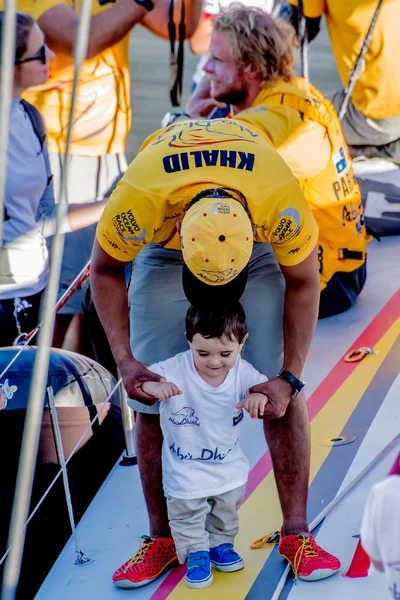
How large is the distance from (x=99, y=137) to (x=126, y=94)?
252mm

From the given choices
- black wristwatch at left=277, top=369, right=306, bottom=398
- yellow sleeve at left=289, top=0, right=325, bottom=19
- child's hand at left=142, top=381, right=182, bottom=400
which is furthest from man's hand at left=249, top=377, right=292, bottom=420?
yellow sleeve at left=289, top=0, right=325, bottom=19

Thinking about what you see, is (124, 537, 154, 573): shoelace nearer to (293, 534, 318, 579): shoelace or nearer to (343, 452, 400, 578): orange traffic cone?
(293, 534, 318, 579): shoelace

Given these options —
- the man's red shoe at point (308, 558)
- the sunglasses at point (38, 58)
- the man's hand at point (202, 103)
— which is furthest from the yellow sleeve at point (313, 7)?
the man's red shoe at point (308, 558)

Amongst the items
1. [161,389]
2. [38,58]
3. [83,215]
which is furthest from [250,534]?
[38,58]

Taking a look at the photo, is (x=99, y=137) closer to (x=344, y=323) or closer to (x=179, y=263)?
(x=344, y=323)

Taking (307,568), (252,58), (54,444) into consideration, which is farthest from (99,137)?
(307,568)

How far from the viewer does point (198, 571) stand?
2336 mm

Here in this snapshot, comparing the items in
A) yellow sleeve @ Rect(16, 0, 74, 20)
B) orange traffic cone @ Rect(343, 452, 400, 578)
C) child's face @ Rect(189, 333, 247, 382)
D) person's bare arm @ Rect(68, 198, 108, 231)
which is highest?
yellow sleeve @ Rect(16, 0, 74, 20)

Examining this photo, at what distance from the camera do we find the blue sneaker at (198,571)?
7.66 feet

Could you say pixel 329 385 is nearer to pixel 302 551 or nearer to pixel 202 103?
pixel 302 551

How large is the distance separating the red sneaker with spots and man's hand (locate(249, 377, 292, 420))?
0.45 m

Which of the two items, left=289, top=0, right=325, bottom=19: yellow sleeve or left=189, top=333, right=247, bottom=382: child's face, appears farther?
left=289, top=0, right=325, bottom=19: yellow sleeve

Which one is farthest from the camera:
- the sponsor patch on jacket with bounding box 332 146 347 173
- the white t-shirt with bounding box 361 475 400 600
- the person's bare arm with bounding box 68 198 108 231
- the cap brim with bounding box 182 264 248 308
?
the sponsor patch on jacket with bounding box 332 146 347 173

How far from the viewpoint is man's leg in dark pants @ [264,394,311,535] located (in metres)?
2.39
